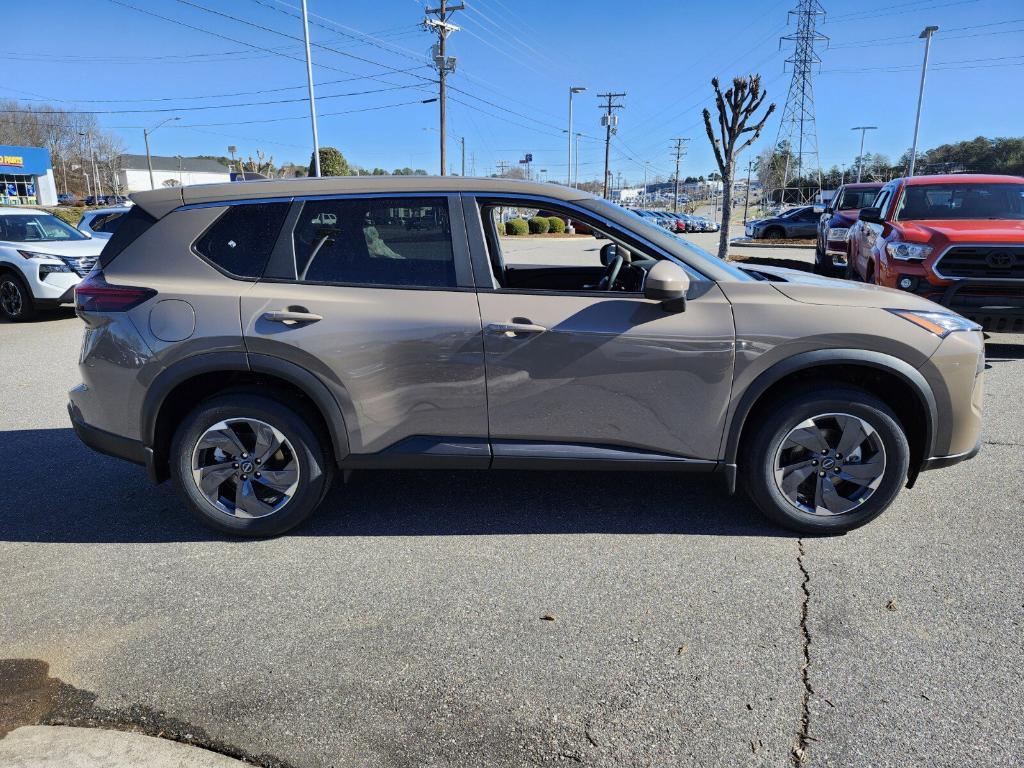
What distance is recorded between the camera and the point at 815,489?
12.2ft

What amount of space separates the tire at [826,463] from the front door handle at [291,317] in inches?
87.4

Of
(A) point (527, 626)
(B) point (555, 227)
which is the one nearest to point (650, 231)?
(A) point (527, 626)

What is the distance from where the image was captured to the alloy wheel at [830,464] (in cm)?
364

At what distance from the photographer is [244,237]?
367cm

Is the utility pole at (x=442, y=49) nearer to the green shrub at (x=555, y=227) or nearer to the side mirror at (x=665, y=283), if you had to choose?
the green shrub at (x=555, y=227)

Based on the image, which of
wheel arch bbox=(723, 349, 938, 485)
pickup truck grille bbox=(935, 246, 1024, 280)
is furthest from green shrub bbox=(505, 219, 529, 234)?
wheel arch bbox=(723, 349, 938, 485)

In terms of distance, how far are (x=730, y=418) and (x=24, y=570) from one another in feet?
11.3

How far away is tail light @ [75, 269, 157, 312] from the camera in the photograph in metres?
3.60

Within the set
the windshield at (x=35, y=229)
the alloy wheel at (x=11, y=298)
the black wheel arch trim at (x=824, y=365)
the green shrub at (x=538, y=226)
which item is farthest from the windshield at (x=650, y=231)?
the green shrub at (x=538, y=226)

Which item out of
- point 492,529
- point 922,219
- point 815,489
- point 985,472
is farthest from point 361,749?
point 922,219

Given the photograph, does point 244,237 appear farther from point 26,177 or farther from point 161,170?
point 161,170

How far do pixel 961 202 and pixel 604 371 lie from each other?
294 inches

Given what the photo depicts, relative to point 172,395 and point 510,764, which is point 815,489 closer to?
point 510,764

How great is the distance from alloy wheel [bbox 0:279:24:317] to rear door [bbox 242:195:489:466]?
9679 millimetres
